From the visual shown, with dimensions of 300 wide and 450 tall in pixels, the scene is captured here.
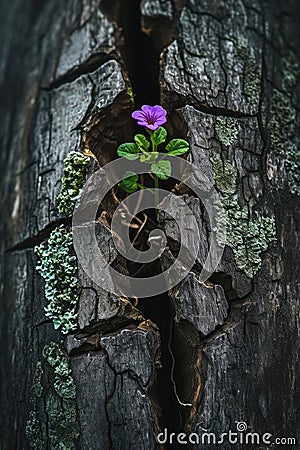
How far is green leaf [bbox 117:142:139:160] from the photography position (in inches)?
75.7

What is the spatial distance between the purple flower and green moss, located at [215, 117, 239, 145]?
0.23 metres

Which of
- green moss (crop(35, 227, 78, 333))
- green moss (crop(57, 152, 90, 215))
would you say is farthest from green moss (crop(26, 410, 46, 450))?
green moss (crop(57, 152, 90, 215))

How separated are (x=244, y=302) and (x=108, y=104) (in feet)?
2.69

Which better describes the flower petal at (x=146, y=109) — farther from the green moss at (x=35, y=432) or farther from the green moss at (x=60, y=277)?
the green moss at (x=35, y=432)

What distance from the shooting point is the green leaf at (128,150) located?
A: 1.92 m

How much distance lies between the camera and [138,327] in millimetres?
1841

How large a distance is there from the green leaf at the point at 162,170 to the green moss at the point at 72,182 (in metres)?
0.26

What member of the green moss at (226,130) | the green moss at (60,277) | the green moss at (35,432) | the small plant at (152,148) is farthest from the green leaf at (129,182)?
the green moss at (35,432)

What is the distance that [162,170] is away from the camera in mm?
1918

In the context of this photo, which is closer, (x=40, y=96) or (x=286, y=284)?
(x=286, y=284)

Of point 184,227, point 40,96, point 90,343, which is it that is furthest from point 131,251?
point 40,96

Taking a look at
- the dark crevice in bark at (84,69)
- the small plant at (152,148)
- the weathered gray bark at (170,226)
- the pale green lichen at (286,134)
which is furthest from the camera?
the dark crevice in bark at (84,69)

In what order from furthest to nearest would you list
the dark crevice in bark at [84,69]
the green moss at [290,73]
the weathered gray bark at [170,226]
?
the green moss at [290,73] → the dark crevice in bark at [84,69] → the weathered gray bark at [170,226]

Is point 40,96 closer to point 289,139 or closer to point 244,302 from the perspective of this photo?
point 289,139
